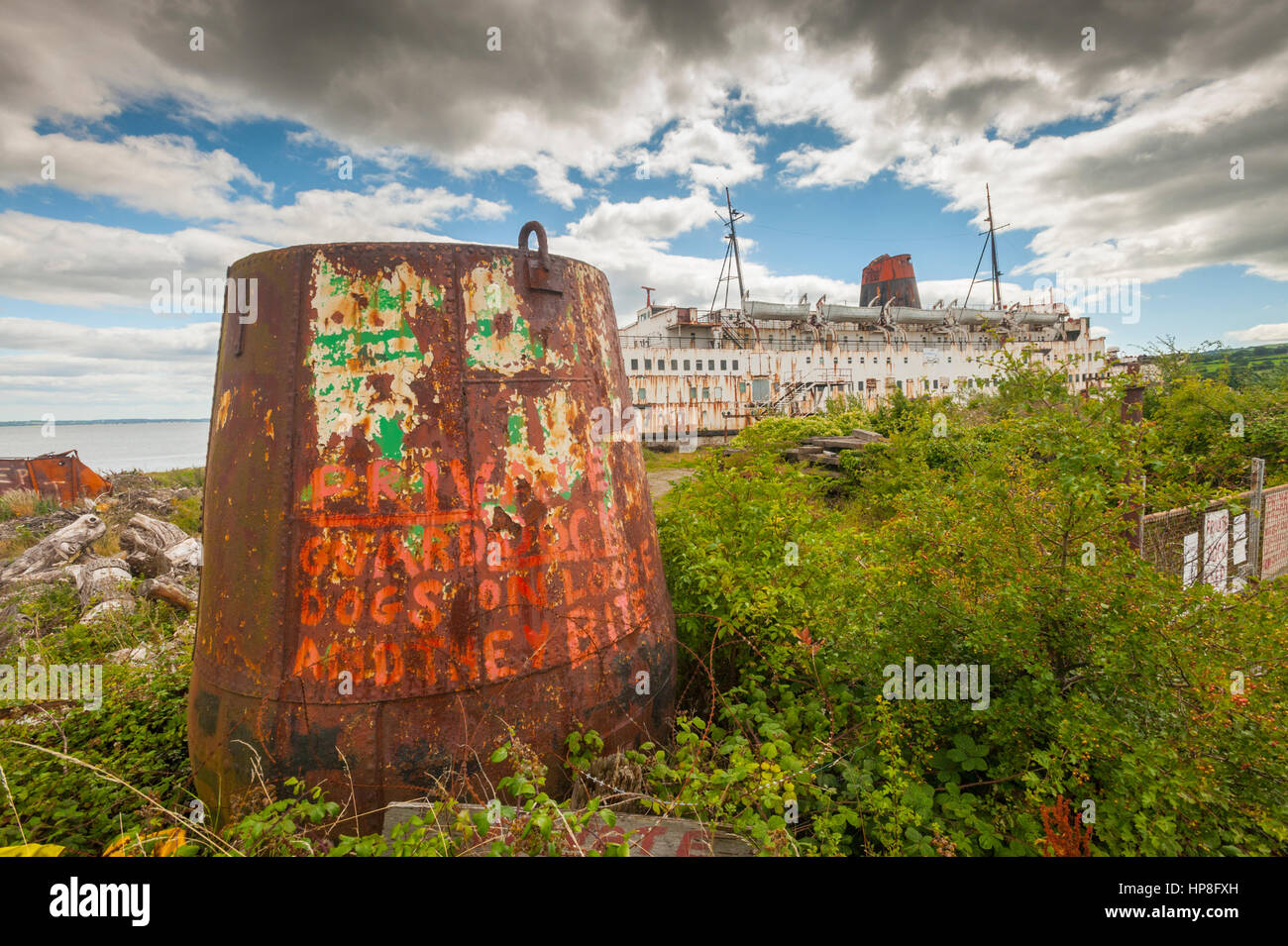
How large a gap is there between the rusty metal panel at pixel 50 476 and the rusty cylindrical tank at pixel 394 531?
61.1 feet

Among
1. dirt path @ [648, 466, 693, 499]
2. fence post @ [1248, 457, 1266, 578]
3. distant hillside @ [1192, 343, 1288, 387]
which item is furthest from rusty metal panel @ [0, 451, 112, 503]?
distant hillside @ [1192, 343, 1288, 387]

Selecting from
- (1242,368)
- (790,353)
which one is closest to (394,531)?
(1242,368)

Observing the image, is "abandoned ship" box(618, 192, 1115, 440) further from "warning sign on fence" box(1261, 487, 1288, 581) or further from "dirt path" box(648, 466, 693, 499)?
"warning sign on fence" box(1261, 487, 1288, 581)

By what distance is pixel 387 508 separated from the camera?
8.96 ft

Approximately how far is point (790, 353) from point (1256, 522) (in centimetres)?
2983

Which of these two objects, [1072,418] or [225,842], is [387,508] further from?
[1072,418]

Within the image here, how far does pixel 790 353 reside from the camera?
117 ft

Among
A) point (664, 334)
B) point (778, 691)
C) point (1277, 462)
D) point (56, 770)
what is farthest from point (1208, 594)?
point (664, 334)

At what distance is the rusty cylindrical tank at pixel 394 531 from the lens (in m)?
2.71

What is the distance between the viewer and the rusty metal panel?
623 inches

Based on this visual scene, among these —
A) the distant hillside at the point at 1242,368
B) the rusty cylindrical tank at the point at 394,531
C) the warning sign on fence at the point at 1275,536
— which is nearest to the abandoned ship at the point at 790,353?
the distant hillside at the point at 1242,368

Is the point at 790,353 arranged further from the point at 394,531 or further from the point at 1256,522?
the point at 394,531

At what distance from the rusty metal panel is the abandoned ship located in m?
20.5

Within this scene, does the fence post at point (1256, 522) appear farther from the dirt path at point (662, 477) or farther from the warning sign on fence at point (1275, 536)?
the dirt path at point (662, 477)
